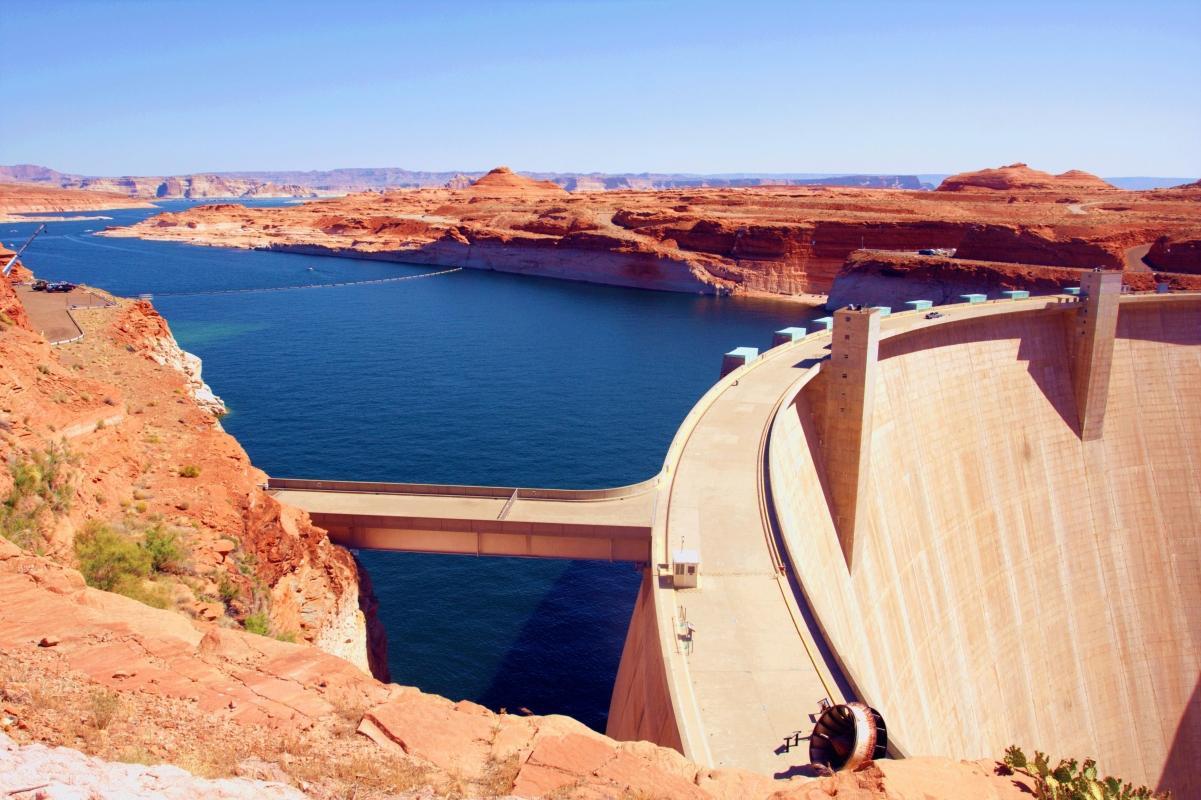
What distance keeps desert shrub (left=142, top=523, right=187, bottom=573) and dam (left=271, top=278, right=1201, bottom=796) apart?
7.26 m

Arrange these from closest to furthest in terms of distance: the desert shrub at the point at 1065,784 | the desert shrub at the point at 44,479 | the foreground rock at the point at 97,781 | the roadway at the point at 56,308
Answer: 1. the foreground rock at the point at 97,781
2. the desert shrub at the point at 1065,784
3. the desert shrub at the point at 44,479
4. the roadway at the point at 56,308

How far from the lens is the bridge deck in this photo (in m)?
23.6

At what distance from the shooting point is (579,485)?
119 ft

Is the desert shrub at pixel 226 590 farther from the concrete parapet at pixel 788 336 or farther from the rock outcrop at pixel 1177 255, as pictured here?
the rock outcrop at pixel 1177 255

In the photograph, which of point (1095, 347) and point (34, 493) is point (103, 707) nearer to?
point (34, 493)

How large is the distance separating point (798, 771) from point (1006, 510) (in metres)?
21.5

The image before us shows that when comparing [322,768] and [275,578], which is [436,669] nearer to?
[275,578]

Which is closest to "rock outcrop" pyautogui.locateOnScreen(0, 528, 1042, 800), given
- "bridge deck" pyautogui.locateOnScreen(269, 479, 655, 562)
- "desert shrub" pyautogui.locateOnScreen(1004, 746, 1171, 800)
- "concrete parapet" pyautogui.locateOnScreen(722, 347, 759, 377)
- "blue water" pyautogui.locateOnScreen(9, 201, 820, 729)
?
"desert shrub" pyautogui.locateOnScreen(1004, 746, 1171, 800)

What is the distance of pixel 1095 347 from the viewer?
33094 millimetres

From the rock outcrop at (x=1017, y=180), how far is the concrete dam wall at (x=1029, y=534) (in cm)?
11529

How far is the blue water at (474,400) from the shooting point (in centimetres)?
2630

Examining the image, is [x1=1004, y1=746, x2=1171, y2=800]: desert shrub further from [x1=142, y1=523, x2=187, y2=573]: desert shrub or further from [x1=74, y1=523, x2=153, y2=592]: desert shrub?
[x1=142, y1=523, x2=187, y2=573]: desert shrub

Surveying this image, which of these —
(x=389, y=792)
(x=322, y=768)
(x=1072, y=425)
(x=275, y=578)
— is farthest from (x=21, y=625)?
(x=1072, y=425)

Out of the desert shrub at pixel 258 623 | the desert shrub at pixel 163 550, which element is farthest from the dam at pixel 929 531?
the desert shrub at pixel 163 550
